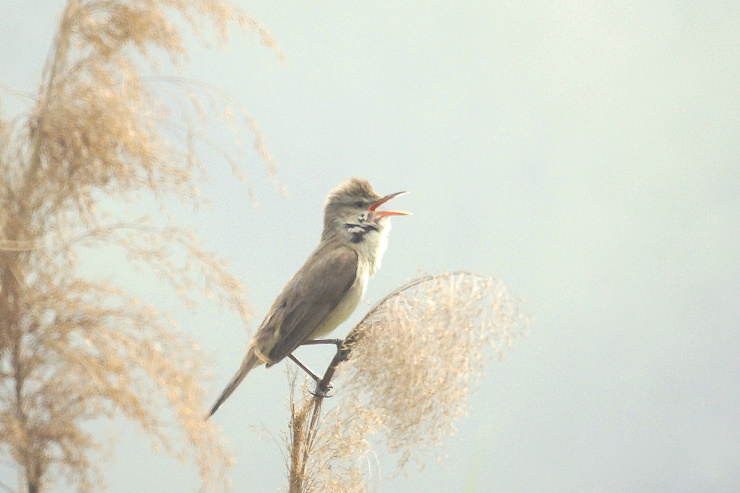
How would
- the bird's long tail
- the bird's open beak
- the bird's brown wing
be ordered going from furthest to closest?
the bird's open beak → the bird's brown wing → the bird's long tail

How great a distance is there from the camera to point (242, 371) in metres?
3.69

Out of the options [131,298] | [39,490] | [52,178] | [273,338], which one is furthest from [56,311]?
[273,338]

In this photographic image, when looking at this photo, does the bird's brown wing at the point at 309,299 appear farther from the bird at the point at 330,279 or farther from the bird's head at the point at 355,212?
the bird's head at the point at 355,212

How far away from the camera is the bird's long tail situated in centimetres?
346

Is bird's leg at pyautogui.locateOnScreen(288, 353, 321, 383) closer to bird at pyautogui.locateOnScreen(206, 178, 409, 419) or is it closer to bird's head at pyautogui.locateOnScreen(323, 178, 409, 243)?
bird at pyautogui.locateOnScreen(206, 178, 409, 419)

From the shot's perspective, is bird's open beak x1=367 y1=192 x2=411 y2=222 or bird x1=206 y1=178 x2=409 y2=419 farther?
bird's open beak x1=367 y1=192 x2=411 y2=222

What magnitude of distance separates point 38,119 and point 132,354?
3.20 feet

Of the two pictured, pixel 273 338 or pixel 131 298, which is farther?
pixel 273 338

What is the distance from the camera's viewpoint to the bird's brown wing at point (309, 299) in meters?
3.79

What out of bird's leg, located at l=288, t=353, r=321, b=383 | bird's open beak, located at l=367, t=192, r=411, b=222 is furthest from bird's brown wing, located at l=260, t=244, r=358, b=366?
bird's open beak, located at l=367, t=192, r=411, b=222

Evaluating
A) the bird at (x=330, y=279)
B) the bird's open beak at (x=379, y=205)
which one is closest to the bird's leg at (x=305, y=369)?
the bird at (x=330, y=279)

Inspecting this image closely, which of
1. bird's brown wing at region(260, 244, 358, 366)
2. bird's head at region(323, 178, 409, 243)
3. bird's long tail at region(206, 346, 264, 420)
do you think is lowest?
bird's long tail at region(206, 346, 264, 420)

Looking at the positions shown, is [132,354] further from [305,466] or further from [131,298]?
[305,466]

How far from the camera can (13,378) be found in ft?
9.93
